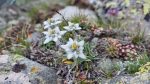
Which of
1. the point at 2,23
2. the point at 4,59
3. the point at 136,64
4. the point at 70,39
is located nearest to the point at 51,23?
the point at 70,39

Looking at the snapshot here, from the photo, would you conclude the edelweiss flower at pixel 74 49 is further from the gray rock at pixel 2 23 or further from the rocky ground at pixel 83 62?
the gray rock at pixel 2 23

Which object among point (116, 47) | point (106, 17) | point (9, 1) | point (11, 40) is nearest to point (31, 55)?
point (11, 40)

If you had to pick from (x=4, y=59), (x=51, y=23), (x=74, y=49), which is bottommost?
(x=4, y=59)

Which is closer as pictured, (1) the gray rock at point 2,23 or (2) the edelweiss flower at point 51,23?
(2) the edelweiss flower at point 51,23

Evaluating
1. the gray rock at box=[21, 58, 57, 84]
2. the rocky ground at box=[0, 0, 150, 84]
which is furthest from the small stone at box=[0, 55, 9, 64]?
the gray rock at box=[21, 58, 57, 84]

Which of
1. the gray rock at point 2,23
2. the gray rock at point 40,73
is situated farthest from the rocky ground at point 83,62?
the gray rock at point 2,23

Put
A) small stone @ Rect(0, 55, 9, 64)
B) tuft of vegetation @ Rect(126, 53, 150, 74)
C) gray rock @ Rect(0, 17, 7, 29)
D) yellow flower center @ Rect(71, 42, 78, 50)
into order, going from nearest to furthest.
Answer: yellow flower center @ Rect(71, 42, 78, 50), tuft of vegetation @ Rect(126, 53, 150, 74), small stone @ Rect(0, 55, 9, 64), gray rock @ Rect(0, 17, 7, 29)

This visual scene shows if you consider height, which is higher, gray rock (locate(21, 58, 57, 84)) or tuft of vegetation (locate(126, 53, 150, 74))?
tuft of vegetation (locate(126, 53, 150, 74))

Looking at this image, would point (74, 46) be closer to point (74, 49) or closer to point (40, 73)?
point (74, 49)

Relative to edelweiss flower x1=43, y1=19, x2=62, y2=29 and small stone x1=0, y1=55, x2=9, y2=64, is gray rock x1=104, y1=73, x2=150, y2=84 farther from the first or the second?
small stone x1=0, y1=55, x2=9, y2=64

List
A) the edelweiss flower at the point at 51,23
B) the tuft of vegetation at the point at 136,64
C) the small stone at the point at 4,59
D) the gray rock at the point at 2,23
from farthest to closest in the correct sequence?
the gray rock at the point at 2,23 < the small stone at the point at 4,59 < the edelweiss flower at the point at 51,23 < the tuft of vegetation at the point at 136,64
